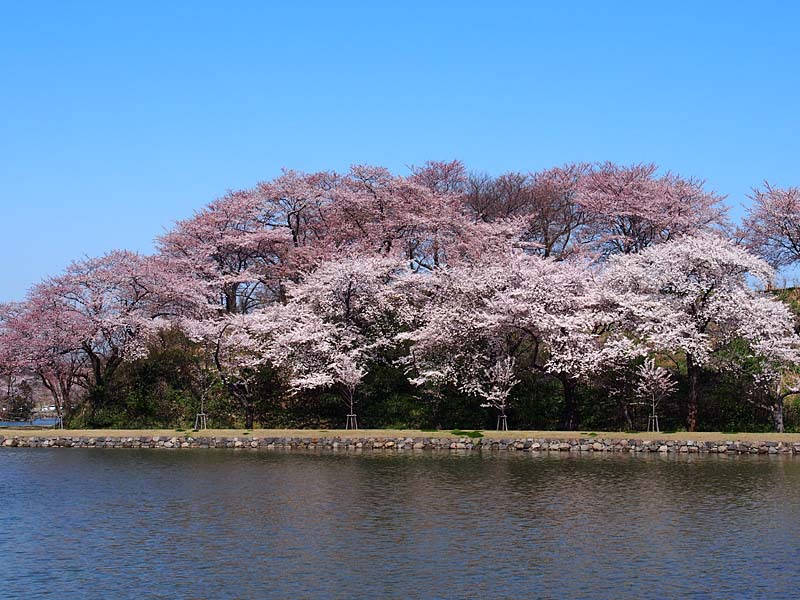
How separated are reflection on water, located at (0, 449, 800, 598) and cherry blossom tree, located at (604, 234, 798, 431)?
7.72 metres

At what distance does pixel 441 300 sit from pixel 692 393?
1266cm

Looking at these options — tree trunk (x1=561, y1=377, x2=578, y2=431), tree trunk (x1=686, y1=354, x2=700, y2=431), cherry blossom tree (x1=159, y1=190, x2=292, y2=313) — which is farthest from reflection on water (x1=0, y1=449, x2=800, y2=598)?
cherry blossom tree (x1=159, y1=190, x2=292, y2=313)

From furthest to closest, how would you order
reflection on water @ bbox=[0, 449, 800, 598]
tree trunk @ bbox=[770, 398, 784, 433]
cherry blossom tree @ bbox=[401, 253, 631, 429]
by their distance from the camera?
cherry blossom tree @ bbox=[401, 253, 631, 429], tree trunk @ bbox=[770, 398, 784, 433], reflection on water @ bbox=[0, 449, 800, 598]

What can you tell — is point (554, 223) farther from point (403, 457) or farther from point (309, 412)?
point (403, 457)

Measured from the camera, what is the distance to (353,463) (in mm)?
31234

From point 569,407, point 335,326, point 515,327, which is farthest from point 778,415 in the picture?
point 335,326

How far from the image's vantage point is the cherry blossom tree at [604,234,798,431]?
36.9 metres

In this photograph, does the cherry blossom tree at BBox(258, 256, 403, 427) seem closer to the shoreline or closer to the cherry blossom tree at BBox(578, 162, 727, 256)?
the shoreline

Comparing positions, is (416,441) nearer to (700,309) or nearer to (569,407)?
(569,407)

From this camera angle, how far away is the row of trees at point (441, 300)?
126 ft

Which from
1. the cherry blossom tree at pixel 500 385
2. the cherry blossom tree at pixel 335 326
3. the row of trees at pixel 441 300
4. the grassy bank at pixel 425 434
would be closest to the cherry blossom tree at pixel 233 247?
the row of trees at pixel 441 300

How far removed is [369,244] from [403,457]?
1952 centimetres

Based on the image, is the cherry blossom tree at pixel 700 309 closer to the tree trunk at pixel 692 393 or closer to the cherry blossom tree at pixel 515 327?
the tree trunk at pixel 692 393

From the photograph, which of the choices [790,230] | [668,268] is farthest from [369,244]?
[790,230]
